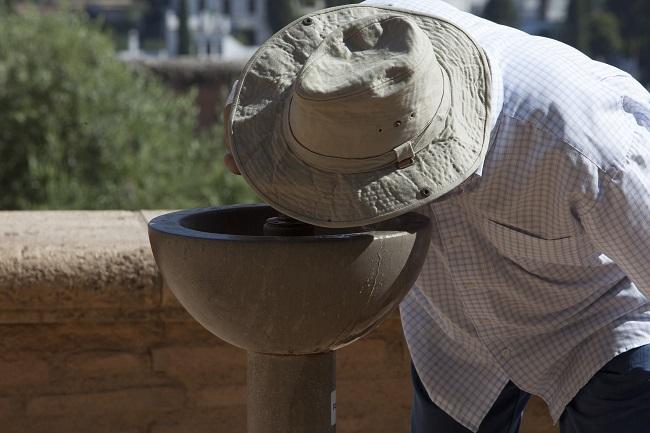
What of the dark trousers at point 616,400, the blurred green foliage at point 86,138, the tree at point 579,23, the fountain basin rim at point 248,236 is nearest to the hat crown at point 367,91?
the fountain basin rim at point 248,236

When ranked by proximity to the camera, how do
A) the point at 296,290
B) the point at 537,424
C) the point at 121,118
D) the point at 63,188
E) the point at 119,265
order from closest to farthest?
the point at 296,290, the point at 119,265, the point at 537,424, the point at 63,188, the point at 121,118

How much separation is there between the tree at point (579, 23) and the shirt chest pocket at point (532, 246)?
2346 cm

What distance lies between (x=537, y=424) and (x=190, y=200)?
6341 millimetres

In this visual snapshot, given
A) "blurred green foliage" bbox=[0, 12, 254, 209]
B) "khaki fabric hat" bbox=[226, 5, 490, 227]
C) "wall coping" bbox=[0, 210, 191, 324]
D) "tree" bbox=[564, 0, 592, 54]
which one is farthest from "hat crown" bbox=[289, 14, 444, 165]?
"tree" bbox=[564, 0, 592, 54]

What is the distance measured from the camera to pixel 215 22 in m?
41.5

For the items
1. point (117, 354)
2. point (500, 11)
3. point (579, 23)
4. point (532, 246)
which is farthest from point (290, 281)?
point (579, 23)

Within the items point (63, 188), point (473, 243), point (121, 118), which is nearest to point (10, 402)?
point (473, 243)

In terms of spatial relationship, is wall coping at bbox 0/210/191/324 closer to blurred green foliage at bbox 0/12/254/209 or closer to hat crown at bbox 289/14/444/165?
hat crown at bbox 289/14/444/165

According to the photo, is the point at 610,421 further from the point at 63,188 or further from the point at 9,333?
the point at 63,188

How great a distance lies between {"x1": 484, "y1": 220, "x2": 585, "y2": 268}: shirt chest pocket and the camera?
6.51ft

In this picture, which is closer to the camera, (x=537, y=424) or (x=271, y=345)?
(x=271, y=345)

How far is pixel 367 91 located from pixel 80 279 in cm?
122

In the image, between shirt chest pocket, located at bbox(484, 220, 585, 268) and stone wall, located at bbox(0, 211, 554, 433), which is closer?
shirt chest pocket, located at bbox(484, 220, 585, 268)

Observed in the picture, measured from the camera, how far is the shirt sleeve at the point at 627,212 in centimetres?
182
